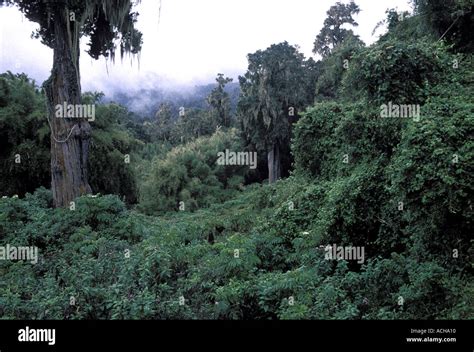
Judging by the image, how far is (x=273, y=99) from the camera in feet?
114

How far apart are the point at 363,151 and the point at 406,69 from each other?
2.02 meters

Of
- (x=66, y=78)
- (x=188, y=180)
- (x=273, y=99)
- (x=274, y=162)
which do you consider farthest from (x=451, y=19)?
(x=188, y=180)

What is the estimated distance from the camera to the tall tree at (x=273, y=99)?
34781 millimetres

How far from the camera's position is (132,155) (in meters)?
23.1

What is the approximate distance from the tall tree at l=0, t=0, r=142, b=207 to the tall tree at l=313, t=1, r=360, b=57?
3444 cm

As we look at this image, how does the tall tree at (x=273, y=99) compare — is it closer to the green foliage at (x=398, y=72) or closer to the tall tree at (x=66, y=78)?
the tall tree at (x=66, y=78)

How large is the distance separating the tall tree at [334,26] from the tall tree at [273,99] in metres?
10.4

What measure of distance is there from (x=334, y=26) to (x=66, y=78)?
→ 123 feet

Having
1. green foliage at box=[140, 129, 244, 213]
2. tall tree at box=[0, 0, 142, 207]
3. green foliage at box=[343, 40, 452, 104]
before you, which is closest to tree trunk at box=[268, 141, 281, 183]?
green foliage at box=[140, 129, 244, 213]

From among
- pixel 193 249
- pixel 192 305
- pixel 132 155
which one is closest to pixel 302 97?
pixel 132 155

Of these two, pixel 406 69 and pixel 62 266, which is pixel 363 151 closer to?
pixel 406 69

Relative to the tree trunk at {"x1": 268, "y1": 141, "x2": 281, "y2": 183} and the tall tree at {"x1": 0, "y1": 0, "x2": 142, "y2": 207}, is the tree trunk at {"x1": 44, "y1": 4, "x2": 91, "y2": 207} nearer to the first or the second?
the tall tree at {"x1": 0, "y1": 0, "x2": 142, "y2": 207}

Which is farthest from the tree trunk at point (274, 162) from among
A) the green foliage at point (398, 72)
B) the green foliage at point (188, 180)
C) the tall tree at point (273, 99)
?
the green foliage at point (398, 72)

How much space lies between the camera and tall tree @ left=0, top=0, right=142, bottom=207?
1336cm
